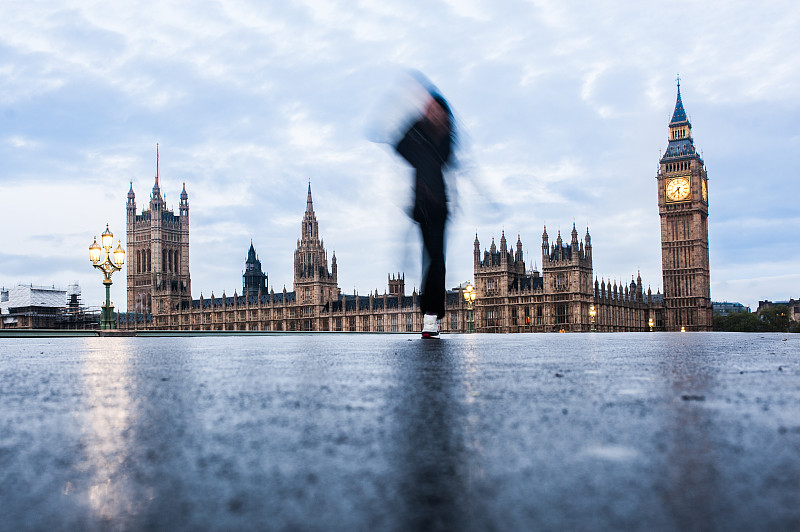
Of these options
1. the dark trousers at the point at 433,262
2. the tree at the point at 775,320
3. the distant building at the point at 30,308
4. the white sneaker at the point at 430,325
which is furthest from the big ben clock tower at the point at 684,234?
the dark trousers at the point at 433,262

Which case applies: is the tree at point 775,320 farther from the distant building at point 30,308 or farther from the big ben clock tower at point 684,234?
the distant building at point 30,308

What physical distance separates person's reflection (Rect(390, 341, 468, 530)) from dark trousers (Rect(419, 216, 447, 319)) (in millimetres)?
5983

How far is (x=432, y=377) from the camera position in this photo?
460 centimetres

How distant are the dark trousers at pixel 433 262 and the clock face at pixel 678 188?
88944 millimetres

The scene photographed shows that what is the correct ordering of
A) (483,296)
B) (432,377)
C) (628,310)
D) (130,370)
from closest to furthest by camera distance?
1. (432,377)
2. (130,370)
3. (483,296)
4. (628,310)

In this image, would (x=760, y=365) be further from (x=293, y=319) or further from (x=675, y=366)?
(x=293, y=319)

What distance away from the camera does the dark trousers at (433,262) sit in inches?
378

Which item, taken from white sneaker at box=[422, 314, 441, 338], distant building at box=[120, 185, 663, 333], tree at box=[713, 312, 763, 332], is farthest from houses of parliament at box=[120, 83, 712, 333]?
white sneaker at box=[422, 314, 441, 338]

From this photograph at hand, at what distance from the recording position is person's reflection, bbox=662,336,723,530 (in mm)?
1362

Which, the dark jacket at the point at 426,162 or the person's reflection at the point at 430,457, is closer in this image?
the person's reflection at the point at 430,457

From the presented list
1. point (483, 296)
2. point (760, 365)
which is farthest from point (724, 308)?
point (760, 365)

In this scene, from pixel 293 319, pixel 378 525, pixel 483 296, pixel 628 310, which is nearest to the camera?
pixel 378 525

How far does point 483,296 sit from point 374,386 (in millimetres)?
73817

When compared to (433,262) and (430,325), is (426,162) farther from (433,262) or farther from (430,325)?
(430,325)
